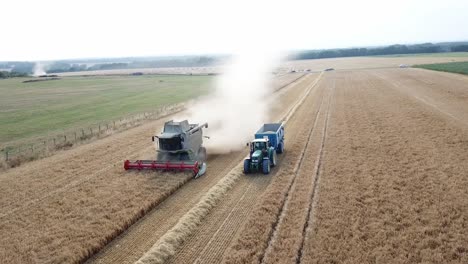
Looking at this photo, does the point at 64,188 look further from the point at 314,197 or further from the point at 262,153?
the point at 314,197

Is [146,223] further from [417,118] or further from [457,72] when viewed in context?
[457,72]

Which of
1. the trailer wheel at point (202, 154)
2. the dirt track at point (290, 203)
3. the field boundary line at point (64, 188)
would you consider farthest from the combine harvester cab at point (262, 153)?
the field boundary line at point (64, 188)

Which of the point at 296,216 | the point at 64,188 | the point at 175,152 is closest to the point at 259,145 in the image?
the point at 175,152

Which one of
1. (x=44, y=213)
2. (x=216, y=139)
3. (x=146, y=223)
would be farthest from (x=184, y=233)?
(x=216, y=139)

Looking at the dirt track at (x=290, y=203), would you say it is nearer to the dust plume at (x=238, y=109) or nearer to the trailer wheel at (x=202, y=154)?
the trailer wheel at (x=202, y=154)

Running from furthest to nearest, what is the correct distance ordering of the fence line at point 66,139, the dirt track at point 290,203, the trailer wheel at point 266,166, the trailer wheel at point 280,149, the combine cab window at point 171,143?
the fence line at point 66,139
the trailer wheel at point 280,149
the combine cab window at point 171,143
the trailer wheel at point 266,166
the dirt track at point 290,203

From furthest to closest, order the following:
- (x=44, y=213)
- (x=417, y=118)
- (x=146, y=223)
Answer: (x=417, y=118) → (x=44, y=213) → (x=146, y=223)
